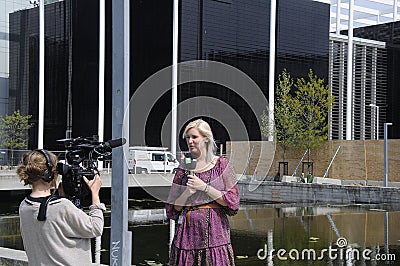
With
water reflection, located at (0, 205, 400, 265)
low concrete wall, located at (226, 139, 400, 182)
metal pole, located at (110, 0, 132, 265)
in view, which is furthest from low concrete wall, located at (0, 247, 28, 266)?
low concrete wall, located at (226, 139, 400, 182)

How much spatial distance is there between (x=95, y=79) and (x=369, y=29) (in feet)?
66.4

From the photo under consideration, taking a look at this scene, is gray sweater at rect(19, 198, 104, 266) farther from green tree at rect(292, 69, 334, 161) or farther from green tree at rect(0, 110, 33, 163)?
green tree at rect(0, 110, 33, 163)

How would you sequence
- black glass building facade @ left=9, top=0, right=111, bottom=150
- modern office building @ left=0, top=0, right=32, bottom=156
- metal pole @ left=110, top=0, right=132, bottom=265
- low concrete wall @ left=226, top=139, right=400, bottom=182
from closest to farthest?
metal pole @ left=110, top=0, right=132, bottom=265 < low concrete wall @ left=226, top=139, right=400, bottom=182 < modern office building @ left=0, top=0, right=32, bottom=156 < black glass building facade @ left=9, top=0, right=111, bottom=150

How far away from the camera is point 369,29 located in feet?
154

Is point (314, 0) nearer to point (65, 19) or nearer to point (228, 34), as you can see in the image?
point (228, 34)

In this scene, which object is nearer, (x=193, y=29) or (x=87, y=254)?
(x=87, y=254)

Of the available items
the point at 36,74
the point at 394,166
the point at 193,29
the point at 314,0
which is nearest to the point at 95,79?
the point at 36,74

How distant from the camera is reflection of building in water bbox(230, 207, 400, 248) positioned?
14.2m

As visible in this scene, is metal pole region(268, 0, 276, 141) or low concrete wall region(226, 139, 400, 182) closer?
low concrete wall region(226, 139, 400, 182)

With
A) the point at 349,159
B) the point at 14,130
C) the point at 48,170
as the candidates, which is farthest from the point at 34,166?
the point at 14,130

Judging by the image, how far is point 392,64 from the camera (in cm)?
4509

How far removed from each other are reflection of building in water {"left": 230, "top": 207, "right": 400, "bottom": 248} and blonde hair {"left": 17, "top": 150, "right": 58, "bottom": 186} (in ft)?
33.9
